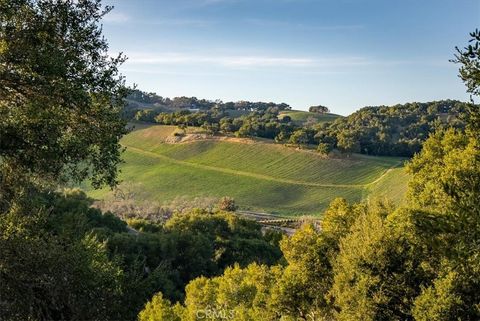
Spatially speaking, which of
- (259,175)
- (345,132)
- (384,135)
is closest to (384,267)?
(259,175)

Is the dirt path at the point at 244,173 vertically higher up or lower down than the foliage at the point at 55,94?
lower down

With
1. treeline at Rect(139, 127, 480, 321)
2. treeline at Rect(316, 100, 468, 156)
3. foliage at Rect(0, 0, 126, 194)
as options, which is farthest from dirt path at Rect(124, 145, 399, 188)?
foliage at Rect(0, 0, 126, 194)

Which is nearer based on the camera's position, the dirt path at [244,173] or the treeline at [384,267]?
the treeline at [384,267]

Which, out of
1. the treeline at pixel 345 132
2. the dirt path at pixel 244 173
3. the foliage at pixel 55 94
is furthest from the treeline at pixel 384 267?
the treeline at pixel 345 132

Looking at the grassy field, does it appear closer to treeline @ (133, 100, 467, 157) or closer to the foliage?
treeline @ (133, 100, 467, 157)

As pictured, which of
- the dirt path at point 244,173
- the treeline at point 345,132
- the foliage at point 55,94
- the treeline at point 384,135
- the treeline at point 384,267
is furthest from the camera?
the treeline at point 345,132

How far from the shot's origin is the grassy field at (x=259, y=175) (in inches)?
4321

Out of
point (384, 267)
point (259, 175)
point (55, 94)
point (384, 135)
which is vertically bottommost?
point (259, 175)

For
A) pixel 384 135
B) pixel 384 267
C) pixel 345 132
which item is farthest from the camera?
pixel 384 135

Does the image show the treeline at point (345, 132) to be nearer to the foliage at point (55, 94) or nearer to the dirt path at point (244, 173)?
the dirt path at point (244, 173)

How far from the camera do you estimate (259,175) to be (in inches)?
4948

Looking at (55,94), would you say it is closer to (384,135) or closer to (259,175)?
(259,175)

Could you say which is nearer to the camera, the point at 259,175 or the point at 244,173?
the point at 259,175

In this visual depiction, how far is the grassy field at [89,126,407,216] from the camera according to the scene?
360 feet
